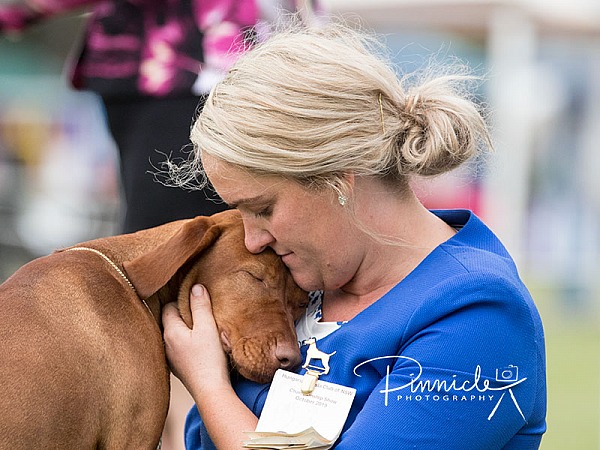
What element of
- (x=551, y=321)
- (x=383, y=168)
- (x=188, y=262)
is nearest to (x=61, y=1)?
(x=188, y=262)

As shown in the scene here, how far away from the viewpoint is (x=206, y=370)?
255cm

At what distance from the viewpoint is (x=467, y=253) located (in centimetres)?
245

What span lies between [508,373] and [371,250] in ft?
1.76

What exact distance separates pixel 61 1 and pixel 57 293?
1.52 meters

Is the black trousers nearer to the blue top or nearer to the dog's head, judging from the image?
the dog's head

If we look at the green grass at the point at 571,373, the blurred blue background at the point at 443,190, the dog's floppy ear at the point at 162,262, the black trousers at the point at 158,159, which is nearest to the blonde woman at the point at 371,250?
the dog's floppy ear at the point at 162,262

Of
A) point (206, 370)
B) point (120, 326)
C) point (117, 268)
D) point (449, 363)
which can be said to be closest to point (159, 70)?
point (117, 268)

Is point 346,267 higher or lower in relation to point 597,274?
higher

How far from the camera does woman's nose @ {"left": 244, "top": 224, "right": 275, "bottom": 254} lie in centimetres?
262

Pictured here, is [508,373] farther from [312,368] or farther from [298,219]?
[298,219]

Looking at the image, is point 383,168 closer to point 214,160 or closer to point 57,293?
point 214,160

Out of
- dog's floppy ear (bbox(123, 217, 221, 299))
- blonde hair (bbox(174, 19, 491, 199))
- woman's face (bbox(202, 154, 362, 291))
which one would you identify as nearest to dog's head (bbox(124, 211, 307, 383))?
dog's floppy ear (bbox(123, 217, 221, 299))

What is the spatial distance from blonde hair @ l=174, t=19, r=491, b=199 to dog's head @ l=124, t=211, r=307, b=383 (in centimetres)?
35

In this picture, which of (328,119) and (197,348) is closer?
(328,119)
